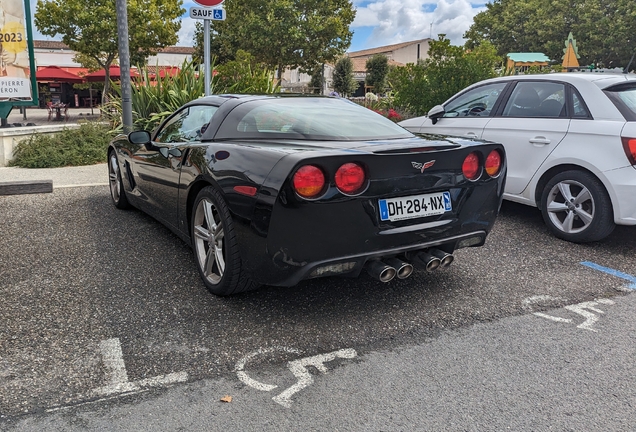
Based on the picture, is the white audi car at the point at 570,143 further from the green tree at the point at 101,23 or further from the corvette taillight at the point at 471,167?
the green tree at the point at 101,23

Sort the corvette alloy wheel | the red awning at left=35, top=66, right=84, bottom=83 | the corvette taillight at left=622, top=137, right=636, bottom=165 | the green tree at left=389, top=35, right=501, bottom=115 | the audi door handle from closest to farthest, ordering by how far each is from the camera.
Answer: the corvette alloy wheel, the corvette taillight at left=622, top=137, right=636, bottom=165, the audi door handle, the green tree at left=389, top=35, right=501, bottom=115, the red awning at left=35, top=66, right=84, bottom=83

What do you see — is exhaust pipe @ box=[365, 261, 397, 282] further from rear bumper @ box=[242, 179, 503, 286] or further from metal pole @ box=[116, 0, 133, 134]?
metal pole @ box=[116, 0, 133, 134]

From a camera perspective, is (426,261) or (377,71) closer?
(426,261)

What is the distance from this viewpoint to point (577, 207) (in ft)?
16.0

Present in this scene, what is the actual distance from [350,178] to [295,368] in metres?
1.02

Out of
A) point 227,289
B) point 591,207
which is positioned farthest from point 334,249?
point 591,207

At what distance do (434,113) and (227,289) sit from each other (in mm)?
3819

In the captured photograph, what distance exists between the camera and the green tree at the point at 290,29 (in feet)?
113

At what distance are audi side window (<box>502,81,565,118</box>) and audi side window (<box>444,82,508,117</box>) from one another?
0.77 ft

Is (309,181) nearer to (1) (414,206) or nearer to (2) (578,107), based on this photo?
(1) (414,206)

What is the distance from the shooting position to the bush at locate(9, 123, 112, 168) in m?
9.08

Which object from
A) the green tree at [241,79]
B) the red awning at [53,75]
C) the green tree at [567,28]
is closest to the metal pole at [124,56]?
the green tree at [241,79]

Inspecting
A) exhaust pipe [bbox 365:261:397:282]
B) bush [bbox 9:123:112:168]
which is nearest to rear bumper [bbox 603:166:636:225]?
exhaust pipe [bbox 365:261:397:282]

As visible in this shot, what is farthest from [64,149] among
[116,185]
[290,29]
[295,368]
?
[290,29]
